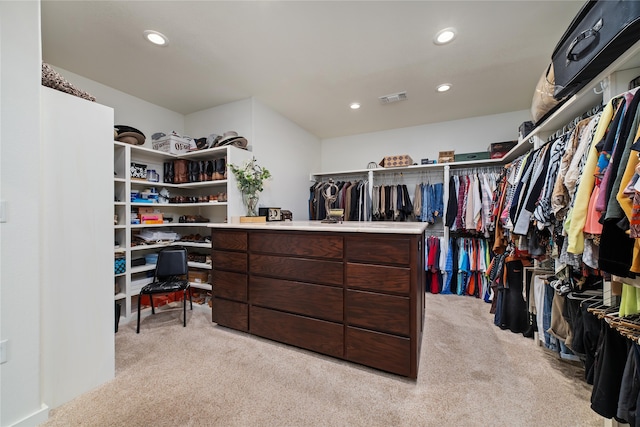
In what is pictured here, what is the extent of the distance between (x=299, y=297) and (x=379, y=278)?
2.29ft

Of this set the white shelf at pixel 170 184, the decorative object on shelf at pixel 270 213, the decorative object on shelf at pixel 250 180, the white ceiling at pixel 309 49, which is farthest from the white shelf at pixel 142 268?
the white ceiling at pixel 309 49

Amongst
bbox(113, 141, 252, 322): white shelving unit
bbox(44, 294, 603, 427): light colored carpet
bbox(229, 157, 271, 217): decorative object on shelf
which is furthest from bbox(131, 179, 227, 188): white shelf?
bbox(44, 294, 603, 427): light colored carpet

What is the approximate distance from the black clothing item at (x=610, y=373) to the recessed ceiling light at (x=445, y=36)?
7.11 feet

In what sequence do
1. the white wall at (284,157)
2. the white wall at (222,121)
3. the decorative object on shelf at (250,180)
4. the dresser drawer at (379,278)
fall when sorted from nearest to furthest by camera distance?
the dresser drawer at (379,278), the decorative object on shelf at (250,180), the white wall at (222,121), the white wall at (284,157)

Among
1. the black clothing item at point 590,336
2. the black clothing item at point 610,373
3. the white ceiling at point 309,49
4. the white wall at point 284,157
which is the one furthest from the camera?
the white wall at point 284,157

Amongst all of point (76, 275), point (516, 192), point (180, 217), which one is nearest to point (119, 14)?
point (76, 275)

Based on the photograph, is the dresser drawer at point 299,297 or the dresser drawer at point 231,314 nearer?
the dresser drawer at point 299,297

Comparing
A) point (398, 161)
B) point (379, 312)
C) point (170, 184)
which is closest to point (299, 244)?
point (379, 312)

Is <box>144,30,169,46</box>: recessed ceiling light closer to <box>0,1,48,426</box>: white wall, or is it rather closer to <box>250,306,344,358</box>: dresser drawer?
<box>0,1,48,426</box>: white wall

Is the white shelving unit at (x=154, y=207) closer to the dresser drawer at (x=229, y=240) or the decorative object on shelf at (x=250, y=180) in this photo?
the decorative object on shelf at (x=250, y=180)

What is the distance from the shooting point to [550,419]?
53.6 inches

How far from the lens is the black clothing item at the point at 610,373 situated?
1.16 metres

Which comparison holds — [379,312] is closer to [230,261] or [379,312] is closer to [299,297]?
[299,297]

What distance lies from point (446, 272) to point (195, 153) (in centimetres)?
375
